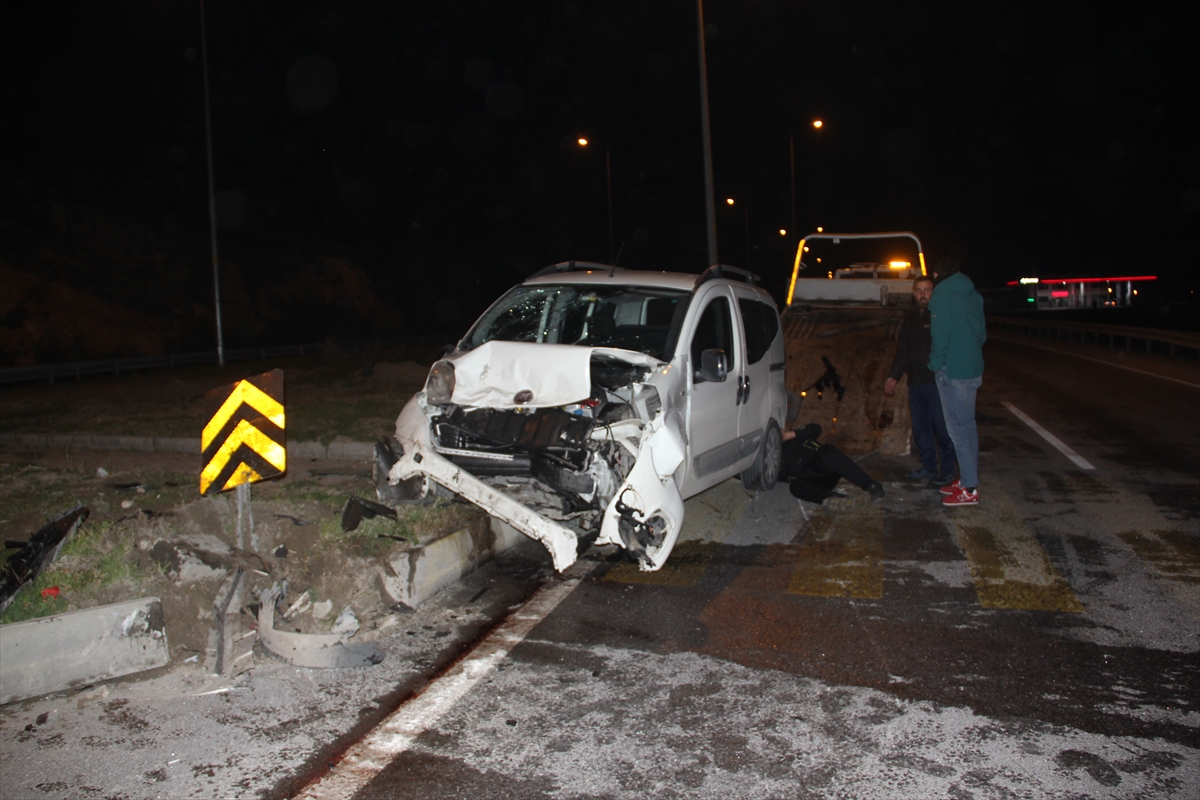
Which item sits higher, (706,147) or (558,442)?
(706,147)

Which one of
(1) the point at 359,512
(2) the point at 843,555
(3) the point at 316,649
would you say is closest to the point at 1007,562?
(2) the point at 843,555

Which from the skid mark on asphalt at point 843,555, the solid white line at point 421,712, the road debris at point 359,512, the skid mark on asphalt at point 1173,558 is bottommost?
the skid mark on asphalt at point 1173,558

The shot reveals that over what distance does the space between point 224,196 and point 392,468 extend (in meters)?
37.1

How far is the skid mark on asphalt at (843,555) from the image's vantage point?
5586 millimetres

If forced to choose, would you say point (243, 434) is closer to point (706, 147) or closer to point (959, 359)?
point (959, 359)

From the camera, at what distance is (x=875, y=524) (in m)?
7.25

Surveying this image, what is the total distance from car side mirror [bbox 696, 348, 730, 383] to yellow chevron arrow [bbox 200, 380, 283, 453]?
9.26 ft

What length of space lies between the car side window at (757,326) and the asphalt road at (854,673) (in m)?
1.45

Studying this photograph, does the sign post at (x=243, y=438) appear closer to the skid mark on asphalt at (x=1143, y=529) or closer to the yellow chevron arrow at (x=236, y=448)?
the yellow chevron arrow at (x=236, y=448)

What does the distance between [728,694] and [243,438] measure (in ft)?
10.7

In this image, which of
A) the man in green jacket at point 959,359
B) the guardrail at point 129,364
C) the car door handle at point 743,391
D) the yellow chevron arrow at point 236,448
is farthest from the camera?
the guardrail at point 129,364

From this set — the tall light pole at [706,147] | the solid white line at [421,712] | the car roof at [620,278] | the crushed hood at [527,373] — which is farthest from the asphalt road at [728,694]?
the tall light pole at [706,147]

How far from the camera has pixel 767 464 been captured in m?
8.24

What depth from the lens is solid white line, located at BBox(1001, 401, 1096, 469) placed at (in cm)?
979
